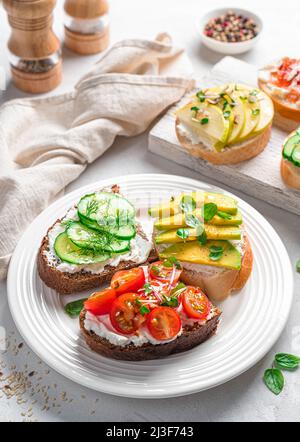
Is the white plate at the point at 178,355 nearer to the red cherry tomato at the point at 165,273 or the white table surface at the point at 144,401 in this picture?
the white table surface at the point at 144,401

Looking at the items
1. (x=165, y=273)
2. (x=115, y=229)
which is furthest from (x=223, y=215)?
(x=115, y=229)

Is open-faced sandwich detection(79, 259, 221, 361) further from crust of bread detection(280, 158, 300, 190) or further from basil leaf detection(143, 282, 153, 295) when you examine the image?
crust of bread detection(280, 158, 300, 190)

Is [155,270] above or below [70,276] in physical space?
above

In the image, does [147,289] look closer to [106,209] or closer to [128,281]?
[128,281]

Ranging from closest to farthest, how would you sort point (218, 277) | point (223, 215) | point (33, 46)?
point (218, 277) → point (223, 215) → point (33, 46)

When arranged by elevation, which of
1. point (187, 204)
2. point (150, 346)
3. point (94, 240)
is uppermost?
point (187, 204)

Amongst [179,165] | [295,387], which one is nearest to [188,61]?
[179,165]

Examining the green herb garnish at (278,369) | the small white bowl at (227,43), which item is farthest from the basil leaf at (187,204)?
the small white bowl at (227,43)
